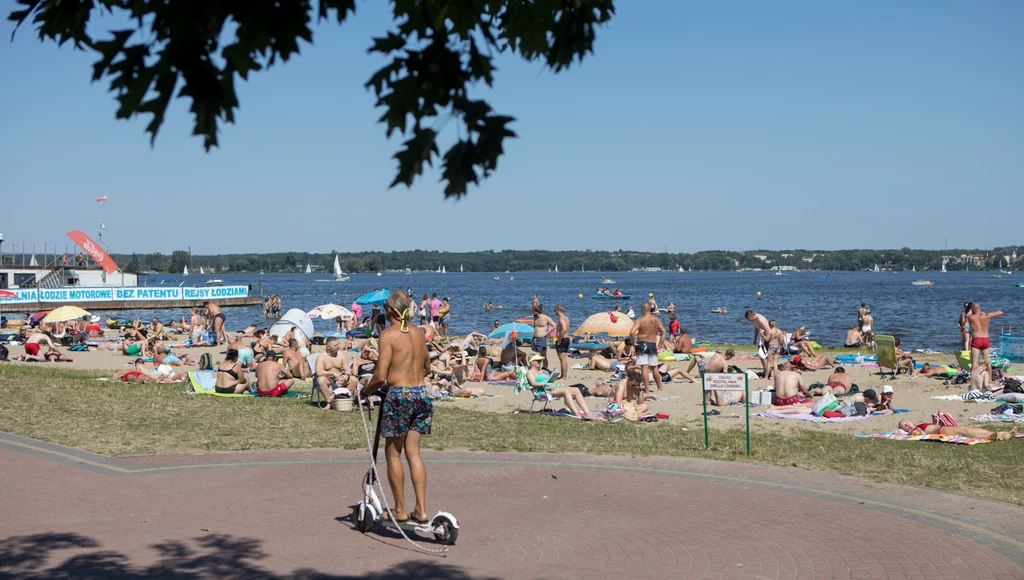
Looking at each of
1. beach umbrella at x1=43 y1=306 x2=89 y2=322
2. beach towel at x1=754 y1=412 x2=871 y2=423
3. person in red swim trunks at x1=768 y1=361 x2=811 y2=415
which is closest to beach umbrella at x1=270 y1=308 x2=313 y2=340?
beach umbrella at x1=43 y1=306 x2=89 y2=322

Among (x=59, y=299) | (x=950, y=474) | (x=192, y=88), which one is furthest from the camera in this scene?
(x=59, y=299)

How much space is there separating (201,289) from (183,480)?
5893 cm

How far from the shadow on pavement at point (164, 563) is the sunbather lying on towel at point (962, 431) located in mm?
7762

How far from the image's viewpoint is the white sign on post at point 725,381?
417 inches

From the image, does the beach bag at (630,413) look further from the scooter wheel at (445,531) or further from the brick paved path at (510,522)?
the scooter wheel at (445,531)

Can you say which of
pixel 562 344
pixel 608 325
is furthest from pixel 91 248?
pixel 562 344

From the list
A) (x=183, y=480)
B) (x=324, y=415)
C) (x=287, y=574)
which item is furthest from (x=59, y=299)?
(x=287, y=574)

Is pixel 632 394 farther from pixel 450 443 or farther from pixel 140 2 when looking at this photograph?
pixel 140 2

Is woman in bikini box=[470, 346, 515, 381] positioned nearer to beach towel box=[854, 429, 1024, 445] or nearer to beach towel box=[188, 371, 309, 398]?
beach towel box=[188, 371, 309, 398]

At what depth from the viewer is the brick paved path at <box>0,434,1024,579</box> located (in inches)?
238

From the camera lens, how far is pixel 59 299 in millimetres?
54875

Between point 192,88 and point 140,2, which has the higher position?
point 140,2

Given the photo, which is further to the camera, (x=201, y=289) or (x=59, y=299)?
(x=201, y=289)

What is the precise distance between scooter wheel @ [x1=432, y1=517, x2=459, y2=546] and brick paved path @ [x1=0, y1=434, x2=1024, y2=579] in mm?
93
